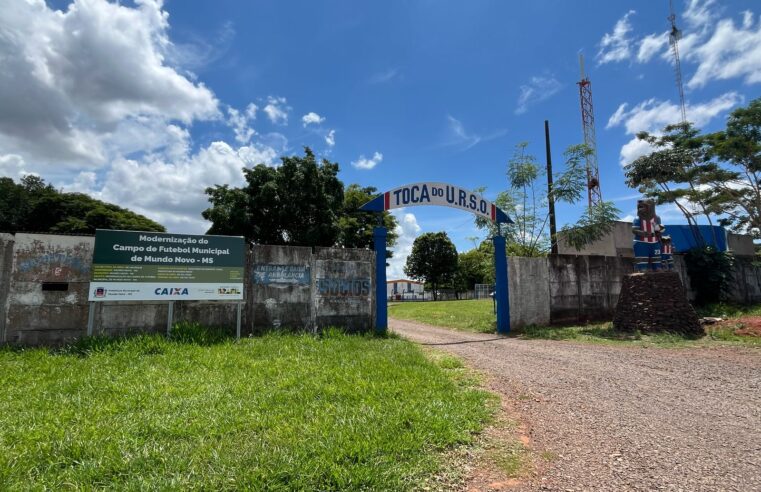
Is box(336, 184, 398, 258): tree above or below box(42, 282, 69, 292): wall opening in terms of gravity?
above

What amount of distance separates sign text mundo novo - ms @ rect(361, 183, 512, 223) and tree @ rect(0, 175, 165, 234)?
3188 centimetres

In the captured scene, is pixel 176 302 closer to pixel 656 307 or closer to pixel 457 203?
pixel 457 203

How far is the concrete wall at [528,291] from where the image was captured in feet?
35.8

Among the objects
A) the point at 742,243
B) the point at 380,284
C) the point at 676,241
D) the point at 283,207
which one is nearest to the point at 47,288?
the point at 380,284

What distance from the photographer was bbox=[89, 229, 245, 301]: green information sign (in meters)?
6.81

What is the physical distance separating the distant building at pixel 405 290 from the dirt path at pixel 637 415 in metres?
51.4

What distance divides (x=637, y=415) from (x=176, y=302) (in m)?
7.41

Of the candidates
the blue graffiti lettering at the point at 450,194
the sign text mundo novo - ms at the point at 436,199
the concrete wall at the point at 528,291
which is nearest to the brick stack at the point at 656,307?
the concrete wall at the point at 528,291

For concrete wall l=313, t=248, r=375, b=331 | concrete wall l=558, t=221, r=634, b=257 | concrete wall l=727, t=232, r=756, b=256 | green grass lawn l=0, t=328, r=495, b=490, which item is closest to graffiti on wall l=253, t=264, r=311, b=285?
concrete wall l=313, t=248, r=375, b=331

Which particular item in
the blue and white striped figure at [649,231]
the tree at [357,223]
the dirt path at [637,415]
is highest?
the tree at [357,223]

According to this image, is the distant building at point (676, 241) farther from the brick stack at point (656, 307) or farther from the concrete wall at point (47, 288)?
the concrete wall at point (47, 288)

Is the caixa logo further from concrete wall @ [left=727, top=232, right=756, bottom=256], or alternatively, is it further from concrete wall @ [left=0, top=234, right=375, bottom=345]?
concrete wall @ [left=727, top=232, right=756, bottom=256]

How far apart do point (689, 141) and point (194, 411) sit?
20.7 metres

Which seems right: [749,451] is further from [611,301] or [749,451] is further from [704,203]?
[704,203]
